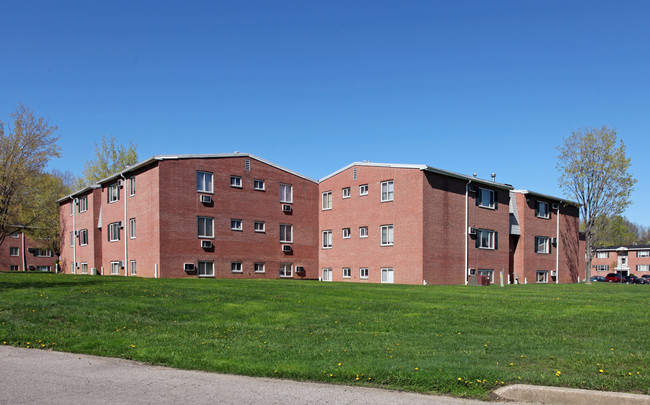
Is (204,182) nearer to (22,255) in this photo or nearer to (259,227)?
(259,227)

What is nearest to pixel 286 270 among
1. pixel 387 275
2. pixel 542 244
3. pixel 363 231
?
pixel 363 231

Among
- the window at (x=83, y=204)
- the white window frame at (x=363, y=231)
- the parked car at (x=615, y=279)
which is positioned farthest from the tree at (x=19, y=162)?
the parked car at (x=615, y=279)

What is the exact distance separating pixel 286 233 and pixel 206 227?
666 centimetres

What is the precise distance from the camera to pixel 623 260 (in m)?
90.1

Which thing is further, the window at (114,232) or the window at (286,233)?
the window at (286,233)

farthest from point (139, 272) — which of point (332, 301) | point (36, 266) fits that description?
point (36, 266)

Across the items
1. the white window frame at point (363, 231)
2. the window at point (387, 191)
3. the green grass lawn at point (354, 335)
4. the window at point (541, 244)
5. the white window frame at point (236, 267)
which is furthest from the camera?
the window at point (541, 244)

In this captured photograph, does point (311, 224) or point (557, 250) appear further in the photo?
point (557, 250)

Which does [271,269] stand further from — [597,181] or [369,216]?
[597,181]

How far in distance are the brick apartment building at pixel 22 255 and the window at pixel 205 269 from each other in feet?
165

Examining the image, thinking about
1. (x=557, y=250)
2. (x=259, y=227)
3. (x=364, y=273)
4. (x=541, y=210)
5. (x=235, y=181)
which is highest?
(x=235, y=181)

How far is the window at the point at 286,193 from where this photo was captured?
38375 millimetres

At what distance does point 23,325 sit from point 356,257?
26.2 m

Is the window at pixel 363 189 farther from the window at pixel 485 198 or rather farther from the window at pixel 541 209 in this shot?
the window at pixel 541 209
